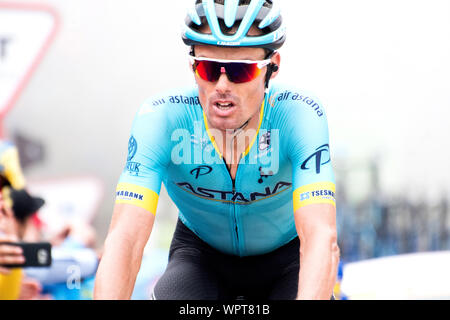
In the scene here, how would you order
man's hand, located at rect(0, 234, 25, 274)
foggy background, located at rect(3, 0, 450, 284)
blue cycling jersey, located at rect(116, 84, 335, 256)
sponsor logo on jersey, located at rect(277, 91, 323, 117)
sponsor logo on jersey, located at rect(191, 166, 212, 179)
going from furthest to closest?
foggy background, located at rect(3, 0, 450, 284) → man's hand, located at rect(0, 234, 25, 274) → sponsor logo on jersey, located at rect(191, 166, 212, 179) → sponsor logo on jersey, located at rect(277, 91, 323, 117) → blue cycling jersey, located at rect(116, 84, 335, 256)

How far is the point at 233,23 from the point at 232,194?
73 cm

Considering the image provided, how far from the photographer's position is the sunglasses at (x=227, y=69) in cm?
Result: 221

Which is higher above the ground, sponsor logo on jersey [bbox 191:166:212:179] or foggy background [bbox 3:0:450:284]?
foggy background [bbox 3:0:450:284]

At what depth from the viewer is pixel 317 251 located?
205cm

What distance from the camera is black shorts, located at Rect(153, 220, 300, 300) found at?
2.58 metres

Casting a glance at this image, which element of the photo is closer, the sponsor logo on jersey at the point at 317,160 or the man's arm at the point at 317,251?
the man's arm at the point at 317,251

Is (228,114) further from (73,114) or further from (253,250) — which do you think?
(73,114)

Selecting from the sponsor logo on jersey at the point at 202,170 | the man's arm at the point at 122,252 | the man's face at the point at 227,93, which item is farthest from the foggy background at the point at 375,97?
the man's arm at the point at 122,252

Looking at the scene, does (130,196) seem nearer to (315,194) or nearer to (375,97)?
(315,194)

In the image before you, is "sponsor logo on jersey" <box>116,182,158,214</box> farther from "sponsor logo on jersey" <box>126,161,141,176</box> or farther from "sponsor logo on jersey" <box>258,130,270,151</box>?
"sponsor logo on jersey" <box>258,130,270,151</box>

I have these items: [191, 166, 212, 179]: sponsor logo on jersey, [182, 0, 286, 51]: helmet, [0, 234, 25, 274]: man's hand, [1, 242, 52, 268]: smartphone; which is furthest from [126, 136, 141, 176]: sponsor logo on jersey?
[0, 234, 25, 274]: man's hand

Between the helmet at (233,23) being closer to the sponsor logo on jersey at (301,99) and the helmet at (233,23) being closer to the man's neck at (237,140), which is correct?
the sponsor logo on jersey at (301,99)
